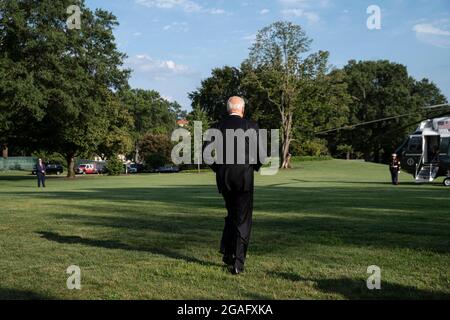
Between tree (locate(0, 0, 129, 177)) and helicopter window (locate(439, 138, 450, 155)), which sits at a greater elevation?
tree (locate(0, 0, 129, 177))

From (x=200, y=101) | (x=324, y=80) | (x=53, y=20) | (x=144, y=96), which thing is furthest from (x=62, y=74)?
(x=144, y=96)

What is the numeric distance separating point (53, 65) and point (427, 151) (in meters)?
29.9

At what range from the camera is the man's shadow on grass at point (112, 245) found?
804 cm

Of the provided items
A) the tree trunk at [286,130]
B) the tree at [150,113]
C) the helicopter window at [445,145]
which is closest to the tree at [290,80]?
the tree trunk at [286,130]

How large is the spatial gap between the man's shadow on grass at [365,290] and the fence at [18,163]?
97.7m

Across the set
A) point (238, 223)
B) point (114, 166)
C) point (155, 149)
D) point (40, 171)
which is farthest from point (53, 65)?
point (155, 149)

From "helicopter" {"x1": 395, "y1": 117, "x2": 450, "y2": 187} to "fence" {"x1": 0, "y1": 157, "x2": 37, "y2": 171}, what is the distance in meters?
76.3

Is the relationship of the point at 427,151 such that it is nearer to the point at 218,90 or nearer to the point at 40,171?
the point at 40,171

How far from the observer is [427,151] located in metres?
36.4

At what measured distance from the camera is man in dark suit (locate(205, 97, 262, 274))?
723 cm

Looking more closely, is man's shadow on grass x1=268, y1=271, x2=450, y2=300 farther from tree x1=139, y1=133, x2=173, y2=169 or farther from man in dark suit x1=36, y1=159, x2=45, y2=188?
tree x1=139, y1=133, x2=173, y2=169

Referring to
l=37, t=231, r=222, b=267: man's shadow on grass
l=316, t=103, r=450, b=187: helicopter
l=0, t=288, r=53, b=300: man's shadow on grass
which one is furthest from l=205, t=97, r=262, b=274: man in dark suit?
l=316, t=103, r=450, b=187: helicopter

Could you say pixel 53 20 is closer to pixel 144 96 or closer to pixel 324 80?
pixel 324 80
